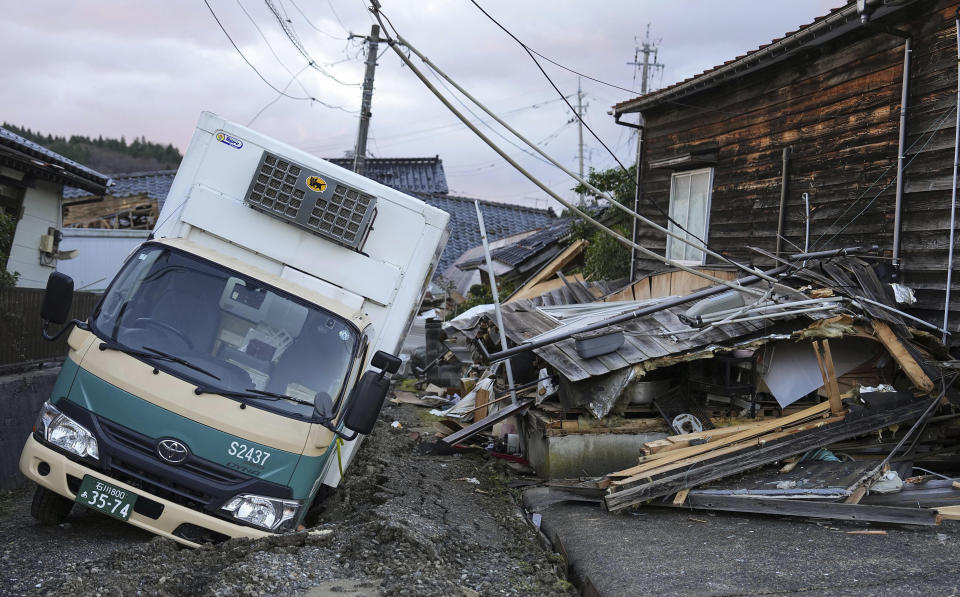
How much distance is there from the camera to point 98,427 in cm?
486

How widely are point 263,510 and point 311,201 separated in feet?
8.19

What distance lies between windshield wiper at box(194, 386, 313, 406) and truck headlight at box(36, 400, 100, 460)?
2.46 ft

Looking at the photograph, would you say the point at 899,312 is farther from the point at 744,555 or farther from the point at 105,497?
the point at 105,497

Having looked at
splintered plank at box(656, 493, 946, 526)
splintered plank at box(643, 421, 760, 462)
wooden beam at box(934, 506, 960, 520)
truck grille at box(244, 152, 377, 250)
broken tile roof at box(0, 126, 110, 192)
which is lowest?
splintered plank at box(656, 493, 946, 526)

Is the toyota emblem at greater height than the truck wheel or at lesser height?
greater

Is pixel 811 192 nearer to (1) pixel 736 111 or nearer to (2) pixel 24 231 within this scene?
(1) pixel 736 111

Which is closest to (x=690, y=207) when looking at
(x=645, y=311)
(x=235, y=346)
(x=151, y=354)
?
(x=645, y=311)

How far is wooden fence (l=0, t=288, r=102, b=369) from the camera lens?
8.52 metres

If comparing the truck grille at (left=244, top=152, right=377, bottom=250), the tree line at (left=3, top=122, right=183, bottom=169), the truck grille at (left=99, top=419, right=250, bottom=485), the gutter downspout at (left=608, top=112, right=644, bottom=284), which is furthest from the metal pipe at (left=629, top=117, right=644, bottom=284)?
the tree line at (left=3, top=122, right=183, bottom=169)

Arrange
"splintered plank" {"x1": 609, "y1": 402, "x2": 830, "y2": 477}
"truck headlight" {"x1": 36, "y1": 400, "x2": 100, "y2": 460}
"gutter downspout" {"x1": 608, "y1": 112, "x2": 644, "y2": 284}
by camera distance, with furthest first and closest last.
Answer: "gutter downspout" {"x1": 608, "y1": 112, "x2": 644, "y2": 284} < "splintered plank" {"x1": 609, "y1": 402, "x2": 830, "y2": 477} < "truck headlight" {"x1": 36, "y1": 400, "x2": 100, "y2": 460}

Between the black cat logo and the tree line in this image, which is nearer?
the black cat logo

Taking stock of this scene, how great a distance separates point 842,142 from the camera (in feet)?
31.2

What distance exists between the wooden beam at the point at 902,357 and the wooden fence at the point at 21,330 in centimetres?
944

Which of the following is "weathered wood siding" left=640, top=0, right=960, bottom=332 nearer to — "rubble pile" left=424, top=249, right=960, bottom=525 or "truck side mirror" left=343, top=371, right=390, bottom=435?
"rubble pile" left=424, top=249, right=960, bottom=525
